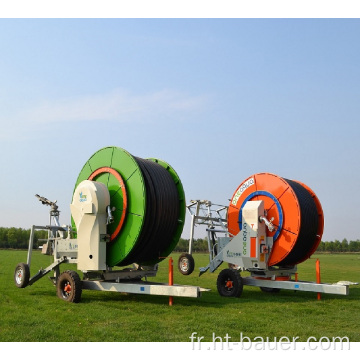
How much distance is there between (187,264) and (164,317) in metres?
5.47

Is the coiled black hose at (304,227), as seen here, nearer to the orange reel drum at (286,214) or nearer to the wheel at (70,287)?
the orange reel drum at (286,214)

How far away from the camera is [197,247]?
84.9 meters

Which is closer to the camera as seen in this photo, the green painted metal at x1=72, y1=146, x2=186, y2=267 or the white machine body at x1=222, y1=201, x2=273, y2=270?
the green painted metal at x1=72, y1=146, x2=186, y2=267

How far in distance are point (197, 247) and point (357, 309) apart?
240 feet

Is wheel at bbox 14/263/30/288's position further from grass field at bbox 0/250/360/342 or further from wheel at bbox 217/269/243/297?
wheel at bbox 217/269/243/297

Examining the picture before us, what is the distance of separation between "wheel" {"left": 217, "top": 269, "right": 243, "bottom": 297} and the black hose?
210 cm

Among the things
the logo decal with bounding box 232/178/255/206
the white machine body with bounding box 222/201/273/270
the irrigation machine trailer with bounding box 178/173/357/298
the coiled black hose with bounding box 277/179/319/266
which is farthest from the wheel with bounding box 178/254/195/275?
the coiled black hose with bounding box 277/179/319/266

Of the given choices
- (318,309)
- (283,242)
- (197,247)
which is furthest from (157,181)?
(197,247)

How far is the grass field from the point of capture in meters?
8.49

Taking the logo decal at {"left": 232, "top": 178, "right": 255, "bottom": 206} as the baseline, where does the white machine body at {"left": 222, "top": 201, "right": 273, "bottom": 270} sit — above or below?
below

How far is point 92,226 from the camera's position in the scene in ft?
40.4

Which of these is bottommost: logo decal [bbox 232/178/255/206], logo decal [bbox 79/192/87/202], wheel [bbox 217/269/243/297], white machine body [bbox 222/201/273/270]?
wheel [bbox 217/269/243/297]

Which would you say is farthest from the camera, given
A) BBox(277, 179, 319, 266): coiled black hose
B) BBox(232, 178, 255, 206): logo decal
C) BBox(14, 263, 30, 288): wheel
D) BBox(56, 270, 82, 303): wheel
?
BBox(232, 178, 255, 206): logo decal

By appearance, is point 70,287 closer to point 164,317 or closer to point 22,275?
point 22,275
